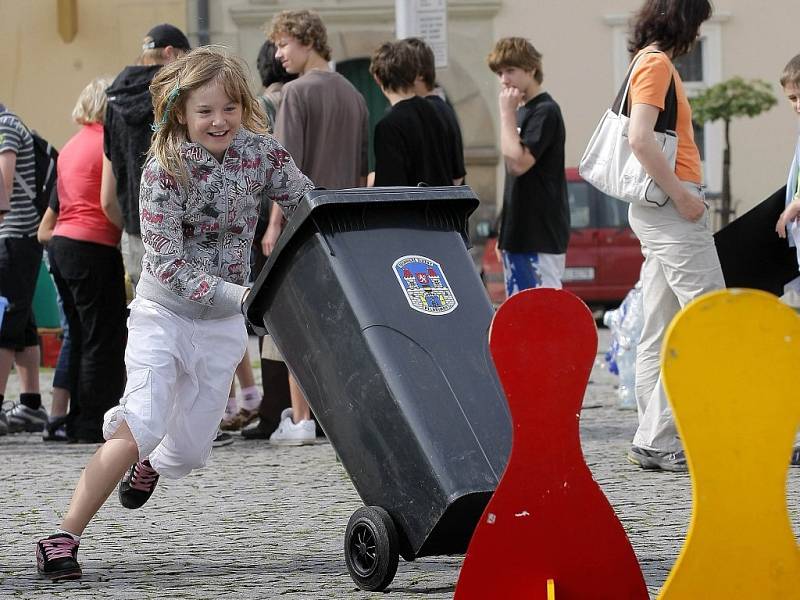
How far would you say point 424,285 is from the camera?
14.7 feet

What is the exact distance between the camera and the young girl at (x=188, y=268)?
464cm

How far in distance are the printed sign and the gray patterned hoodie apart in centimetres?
49

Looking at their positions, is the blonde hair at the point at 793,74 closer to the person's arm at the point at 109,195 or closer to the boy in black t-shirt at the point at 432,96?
the boy in black t-shirt at the point at 432,96

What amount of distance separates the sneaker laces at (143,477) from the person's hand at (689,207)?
7.86ft

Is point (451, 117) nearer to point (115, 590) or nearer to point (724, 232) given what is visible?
point (724, 232)

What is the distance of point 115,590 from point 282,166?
1.34 metres

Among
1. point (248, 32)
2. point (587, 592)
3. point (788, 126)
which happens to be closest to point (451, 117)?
point (587, 592)

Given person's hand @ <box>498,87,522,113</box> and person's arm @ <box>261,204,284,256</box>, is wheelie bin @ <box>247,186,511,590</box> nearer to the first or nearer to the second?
person's arm @ <box>261,204,284,256</box>

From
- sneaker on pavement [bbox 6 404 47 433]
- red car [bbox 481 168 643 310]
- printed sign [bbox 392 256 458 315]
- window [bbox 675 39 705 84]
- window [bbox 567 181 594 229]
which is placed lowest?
red car [bbox 481 168 643 310]

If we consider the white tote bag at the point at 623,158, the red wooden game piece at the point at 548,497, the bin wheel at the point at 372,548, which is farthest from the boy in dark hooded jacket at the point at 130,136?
the red wooden game piece at the point at 548,497

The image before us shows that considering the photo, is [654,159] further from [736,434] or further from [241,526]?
[736,434]

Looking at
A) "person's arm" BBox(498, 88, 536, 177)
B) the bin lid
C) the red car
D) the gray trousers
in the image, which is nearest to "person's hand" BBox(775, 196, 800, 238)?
the gray trousers

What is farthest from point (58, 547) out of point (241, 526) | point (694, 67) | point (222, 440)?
point (694, 67)

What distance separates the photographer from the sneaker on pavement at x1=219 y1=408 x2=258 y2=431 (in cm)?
833
